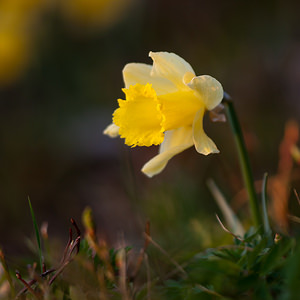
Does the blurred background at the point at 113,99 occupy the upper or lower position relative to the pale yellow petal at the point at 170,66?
lower

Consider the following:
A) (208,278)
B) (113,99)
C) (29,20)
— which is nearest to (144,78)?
(208,278)

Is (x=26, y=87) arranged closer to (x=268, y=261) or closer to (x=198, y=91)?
(x=198, y=91)

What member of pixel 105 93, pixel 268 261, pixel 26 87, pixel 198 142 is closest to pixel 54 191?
pixel 105 93

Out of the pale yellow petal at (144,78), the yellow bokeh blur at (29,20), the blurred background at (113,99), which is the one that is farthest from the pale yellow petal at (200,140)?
the yellow bokeh blur at (29,20)

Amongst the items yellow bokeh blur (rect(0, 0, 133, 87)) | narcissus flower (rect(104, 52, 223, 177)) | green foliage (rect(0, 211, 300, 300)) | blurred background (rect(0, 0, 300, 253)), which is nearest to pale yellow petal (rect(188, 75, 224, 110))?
narcissus flower (rect(104, 52, 223, 177))

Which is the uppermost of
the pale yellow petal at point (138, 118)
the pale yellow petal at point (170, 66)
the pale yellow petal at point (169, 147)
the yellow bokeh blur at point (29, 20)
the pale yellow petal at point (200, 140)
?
the pale yellow petal at point (170, 66)

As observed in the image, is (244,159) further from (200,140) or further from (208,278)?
(208,278)

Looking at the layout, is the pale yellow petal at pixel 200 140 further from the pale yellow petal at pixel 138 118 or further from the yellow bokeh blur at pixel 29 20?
the yellow bokeh blur at pixel 29 20

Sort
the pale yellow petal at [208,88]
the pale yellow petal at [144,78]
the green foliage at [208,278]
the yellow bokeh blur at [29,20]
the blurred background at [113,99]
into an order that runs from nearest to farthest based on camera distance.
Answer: the green foliage at [208,278] < the pale yellow petal at [208,88] < the pale yellow petal at [144,78] < the blurred background at [113,99] < the yellow bokeh blur at [29,20]

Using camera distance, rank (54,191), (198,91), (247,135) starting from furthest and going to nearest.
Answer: (54,191)
(247,135)
(198,91)
